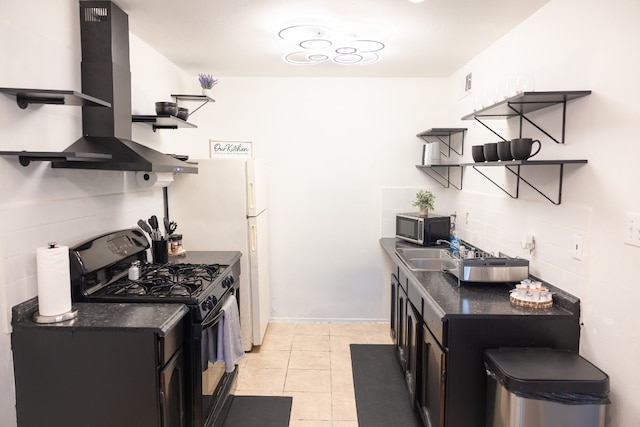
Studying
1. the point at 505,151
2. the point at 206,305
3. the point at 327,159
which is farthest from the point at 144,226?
the point at 505,151

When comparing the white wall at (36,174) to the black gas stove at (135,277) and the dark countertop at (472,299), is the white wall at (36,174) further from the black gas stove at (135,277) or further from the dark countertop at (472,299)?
the dark countertop at (472,299)

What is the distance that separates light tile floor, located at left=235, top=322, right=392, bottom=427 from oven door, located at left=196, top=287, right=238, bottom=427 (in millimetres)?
485

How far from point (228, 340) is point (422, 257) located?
1.72 metres

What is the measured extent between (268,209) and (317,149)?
791mm

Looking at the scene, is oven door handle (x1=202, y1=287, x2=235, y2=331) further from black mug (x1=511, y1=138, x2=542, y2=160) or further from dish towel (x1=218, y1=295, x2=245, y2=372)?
black mug (x1=511, y1=138, x2=542, y2=160)

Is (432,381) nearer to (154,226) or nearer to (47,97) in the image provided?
(154,226)

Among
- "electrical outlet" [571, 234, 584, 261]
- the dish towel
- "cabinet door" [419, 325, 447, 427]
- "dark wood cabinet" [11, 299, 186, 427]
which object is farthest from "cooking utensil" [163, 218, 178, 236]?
"electrical outlet" [571, 234, 584, 261]

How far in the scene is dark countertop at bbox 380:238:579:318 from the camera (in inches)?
74.7

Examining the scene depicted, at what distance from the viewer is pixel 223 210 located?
11.1 ft

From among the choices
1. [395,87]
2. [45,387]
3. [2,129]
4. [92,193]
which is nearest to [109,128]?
[92,193]

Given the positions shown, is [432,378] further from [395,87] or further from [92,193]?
[395,87]

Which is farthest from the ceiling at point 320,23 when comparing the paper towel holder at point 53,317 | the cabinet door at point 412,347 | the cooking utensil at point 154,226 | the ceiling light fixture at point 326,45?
the cabinet door at point 412,347

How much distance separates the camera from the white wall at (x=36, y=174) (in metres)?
1.68

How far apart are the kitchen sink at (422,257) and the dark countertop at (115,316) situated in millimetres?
1724
